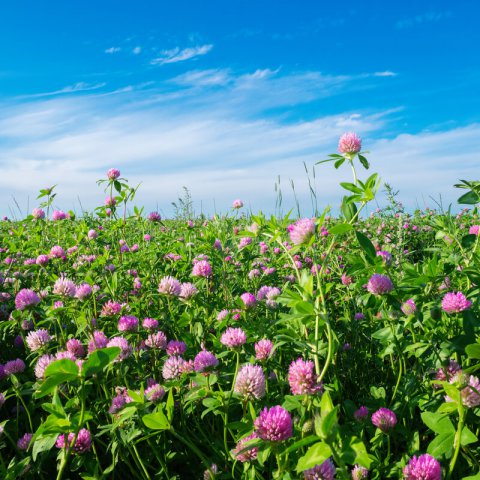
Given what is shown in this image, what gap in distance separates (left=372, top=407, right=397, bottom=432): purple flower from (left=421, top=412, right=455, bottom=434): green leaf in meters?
0.21

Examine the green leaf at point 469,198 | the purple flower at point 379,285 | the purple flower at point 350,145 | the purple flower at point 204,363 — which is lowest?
the purple flower at point 204,363

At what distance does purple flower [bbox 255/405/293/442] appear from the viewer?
133 cm

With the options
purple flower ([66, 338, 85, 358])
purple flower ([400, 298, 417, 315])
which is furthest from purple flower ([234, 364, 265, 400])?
purple flower ([66, 338, 85, 358])

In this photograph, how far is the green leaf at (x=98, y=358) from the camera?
1247mm

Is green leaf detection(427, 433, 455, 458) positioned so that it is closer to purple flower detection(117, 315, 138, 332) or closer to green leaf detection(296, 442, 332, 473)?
green leaf detection(296, 442, 332, 473)

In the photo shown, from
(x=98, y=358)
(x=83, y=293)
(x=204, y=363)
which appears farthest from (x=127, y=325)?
(x=98, y=358)

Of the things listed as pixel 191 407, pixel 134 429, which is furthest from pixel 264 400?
pixel 134 429

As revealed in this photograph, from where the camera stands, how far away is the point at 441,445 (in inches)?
59.7

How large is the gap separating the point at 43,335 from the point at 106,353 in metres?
1.38

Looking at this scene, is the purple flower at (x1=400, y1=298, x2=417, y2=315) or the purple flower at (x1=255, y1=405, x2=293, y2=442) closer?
the purple flower at (x1=255, y1=405, x2=293, y2=442)

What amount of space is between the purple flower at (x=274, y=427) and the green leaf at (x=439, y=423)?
540 mm

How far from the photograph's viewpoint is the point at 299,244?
1728 mm

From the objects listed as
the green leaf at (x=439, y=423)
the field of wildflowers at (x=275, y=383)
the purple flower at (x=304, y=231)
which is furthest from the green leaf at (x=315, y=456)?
the purple flower at (x=304, y=231)

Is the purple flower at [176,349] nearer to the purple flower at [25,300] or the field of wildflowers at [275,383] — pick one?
the field of wildflowers at [275,383]
